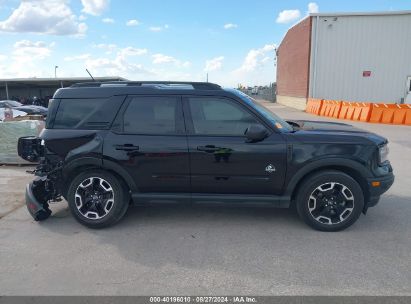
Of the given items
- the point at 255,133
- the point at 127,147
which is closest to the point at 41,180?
the point at 127,147

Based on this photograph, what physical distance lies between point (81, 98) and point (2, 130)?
512cm

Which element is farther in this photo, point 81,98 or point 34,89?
point 34,89

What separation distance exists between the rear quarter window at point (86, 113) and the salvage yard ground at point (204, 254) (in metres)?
1.35

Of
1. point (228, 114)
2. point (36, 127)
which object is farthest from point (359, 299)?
point (36, 127)

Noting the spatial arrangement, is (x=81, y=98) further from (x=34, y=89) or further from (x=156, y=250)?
(x=34, y=89)

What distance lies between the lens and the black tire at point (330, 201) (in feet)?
14.3

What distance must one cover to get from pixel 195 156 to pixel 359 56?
2570 centimetres

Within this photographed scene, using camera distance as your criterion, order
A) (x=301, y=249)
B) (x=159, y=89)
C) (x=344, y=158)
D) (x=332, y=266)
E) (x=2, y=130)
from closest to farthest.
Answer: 1. (x=332, y=266)
2. (x=301, y=249)
3. (x=344, y=158)
4. (x=159, y=89)
5. (x=2, y=130)

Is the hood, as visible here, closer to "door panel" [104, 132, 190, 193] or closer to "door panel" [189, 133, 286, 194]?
"door panel" [189, 133, 286, 194]

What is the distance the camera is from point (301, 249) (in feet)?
13.2

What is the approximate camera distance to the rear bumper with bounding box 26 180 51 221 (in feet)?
15.8

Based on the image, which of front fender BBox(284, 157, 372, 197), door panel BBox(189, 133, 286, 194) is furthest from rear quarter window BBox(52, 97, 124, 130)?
front fender BBox(284, 157, 372, 197)

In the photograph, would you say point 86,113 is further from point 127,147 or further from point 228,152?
point 228,152

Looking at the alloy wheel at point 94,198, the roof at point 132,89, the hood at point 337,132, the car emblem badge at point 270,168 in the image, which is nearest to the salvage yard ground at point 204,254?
the alloy wheel at point 94,198
